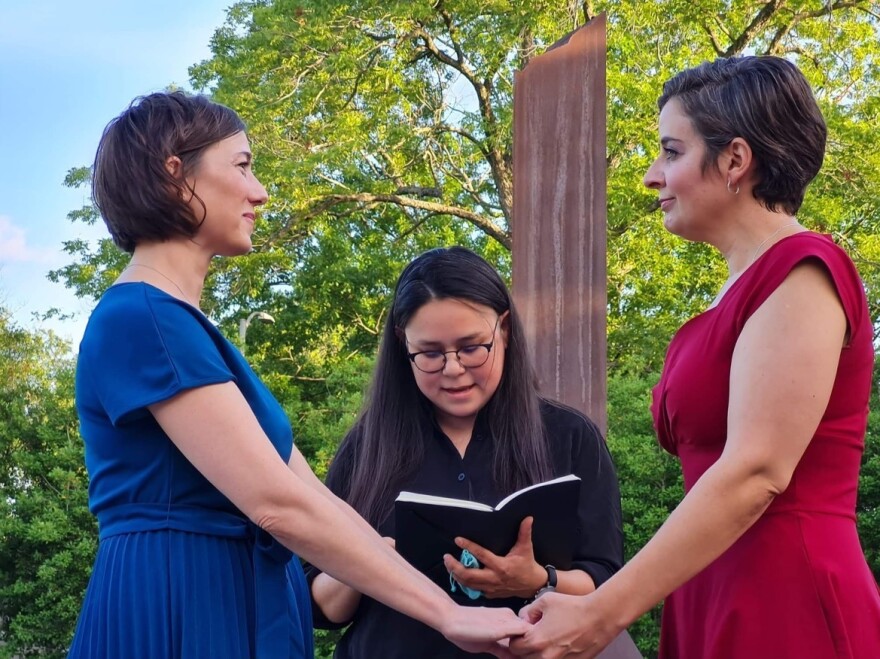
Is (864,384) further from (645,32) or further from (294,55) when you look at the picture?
(645,32)

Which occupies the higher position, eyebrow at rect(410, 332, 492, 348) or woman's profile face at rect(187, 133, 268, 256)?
woman's profile face at rect(187, 133, 268, 256)

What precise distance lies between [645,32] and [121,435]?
1555 cm

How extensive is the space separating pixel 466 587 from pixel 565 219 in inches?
94.9

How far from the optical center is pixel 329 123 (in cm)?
1537

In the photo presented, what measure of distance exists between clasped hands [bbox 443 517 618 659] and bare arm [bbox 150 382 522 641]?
0.46ft

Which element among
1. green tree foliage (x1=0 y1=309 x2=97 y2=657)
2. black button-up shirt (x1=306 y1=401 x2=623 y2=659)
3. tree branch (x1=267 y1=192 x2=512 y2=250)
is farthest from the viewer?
tree branch (x1=267 y1=192 x2=512 y2=250)

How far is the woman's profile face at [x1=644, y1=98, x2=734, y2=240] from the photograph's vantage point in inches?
94.8

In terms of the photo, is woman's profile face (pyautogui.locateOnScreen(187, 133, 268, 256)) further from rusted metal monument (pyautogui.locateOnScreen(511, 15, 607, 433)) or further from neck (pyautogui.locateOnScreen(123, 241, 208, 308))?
rusted metal monument (pyautogui.locateOnScreen(511, 15, 607, 433))

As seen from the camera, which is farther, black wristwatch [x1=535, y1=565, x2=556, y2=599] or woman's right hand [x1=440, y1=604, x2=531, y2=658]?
black wristwatch [x1=535, y1=565, x2=556, y2=599]

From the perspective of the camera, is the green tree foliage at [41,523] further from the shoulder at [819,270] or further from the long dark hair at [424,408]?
the shoulder at [819,270]

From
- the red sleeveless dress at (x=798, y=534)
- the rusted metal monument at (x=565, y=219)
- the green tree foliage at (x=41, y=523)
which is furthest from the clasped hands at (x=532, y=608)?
the green tree foliage at (x=41, y=523)

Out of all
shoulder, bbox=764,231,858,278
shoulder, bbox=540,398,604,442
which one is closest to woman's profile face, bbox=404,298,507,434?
shoulder, bbox=540,398,604,442

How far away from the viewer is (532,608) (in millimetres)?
2492

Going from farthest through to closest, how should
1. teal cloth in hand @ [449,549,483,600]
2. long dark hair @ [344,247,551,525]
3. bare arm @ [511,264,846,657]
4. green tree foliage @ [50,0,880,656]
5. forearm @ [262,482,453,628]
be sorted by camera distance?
green tree foliage @ [50,0,880,656], long dark hair @ [344,247,551,525], teal cloth in hand @ [449,549,483,600], forearm @ [262,482,453,628], bare arm @ [511,264,846,657]
